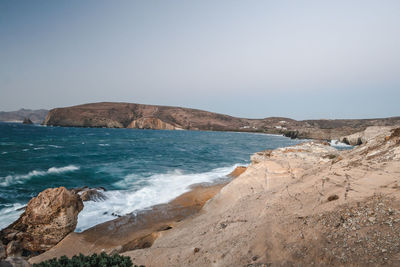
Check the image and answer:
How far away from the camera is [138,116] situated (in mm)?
140750

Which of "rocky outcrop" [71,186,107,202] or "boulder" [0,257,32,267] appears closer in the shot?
"boulder" [0,257,32,267]

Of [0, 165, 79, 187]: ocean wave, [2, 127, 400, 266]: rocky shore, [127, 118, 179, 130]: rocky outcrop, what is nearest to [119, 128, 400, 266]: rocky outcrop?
[2, 127, 400, 266]: rocky shore

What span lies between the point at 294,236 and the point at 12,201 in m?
16.4

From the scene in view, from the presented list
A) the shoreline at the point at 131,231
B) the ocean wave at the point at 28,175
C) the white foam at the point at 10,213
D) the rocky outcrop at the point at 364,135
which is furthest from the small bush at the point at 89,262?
the rocky outcrop at the point at 364,135

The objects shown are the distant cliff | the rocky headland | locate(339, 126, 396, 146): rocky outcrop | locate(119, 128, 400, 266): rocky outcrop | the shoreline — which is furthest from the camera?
the distant cliff

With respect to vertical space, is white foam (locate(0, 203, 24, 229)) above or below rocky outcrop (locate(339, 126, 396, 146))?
Answer: below

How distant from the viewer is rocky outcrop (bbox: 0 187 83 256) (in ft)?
26.8

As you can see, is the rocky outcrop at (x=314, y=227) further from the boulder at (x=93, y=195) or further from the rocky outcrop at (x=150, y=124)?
the rocky outcrop at (x=150, y=124)

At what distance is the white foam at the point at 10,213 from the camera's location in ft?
33.0

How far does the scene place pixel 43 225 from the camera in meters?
8.53

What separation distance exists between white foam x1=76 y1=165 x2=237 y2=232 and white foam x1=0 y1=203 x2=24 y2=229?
125 inches

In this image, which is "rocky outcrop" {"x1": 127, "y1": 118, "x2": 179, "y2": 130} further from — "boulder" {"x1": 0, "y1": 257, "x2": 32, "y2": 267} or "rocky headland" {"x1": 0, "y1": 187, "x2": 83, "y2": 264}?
"boulder" {"x1": 0, "y1": 257, "x2": 32, "y2": 267}

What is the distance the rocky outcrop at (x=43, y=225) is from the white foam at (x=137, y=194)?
1023 millimetres

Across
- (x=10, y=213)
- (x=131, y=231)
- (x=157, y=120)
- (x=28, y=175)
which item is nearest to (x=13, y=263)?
(x=131, y=231)
